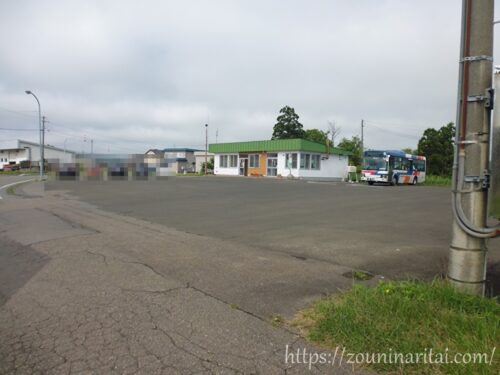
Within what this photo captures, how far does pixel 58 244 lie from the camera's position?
7203 millimetres

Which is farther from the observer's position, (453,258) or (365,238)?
(365,238)

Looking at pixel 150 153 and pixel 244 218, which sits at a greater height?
pixel 150 153

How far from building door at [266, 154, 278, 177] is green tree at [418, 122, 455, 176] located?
2518cm

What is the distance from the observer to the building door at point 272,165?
3953 cm

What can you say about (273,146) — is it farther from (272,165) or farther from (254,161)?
(254,161)

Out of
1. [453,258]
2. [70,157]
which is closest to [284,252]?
[453,258]

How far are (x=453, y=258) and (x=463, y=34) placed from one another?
2390mm

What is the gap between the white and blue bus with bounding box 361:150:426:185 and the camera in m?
30.5

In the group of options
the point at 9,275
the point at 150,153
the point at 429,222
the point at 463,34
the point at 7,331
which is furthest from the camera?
the point at 150,153

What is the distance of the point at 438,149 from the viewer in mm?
49844

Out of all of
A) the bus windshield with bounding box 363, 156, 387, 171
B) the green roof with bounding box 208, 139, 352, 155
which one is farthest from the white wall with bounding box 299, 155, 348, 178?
the bus windshield with bounding box 363, 156, 387, 171

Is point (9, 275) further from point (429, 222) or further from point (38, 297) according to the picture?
point (429, 222)

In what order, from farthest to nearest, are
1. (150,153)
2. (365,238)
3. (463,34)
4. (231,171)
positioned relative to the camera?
(231,171), (150,153), (365,238), (463,34)

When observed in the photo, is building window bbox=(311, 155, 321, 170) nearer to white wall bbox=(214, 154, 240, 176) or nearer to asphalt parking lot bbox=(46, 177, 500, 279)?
white wall bbox=(214, 154, 240, 176)
